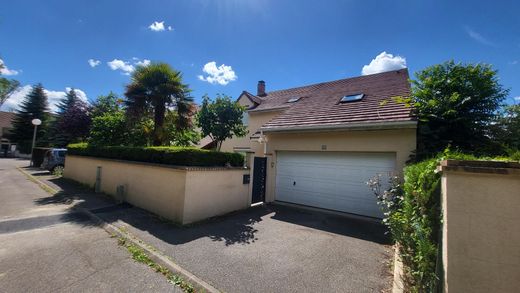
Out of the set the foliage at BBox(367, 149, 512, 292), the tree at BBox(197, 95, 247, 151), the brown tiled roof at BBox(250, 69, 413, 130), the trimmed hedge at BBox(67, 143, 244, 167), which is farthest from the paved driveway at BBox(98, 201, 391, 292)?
the tree at BBox(197, 95, 247, 151)

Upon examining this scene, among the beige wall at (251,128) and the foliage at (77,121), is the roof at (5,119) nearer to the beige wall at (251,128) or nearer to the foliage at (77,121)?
the foliage at (77,121)

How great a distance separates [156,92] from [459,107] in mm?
11296

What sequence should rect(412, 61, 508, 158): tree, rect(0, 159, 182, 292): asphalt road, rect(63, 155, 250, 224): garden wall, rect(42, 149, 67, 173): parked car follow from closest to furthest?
rect(0, 159, 182, 292): asphalt road → rect(412, 61, 508, 158): tree → rect(63, 155, 250, 224): garden wall → rect(42, 149, 67, 173): parked car

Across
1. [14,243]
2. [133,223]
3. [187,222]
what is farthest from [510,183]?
[14,243]

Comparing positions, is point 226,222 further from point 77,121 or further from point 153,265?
point 77,121

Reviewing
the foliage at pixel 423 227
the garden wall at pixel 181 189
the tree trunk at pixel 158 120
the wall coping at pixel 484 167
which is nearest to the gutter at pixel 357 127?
the garden wall at pixel 181 189

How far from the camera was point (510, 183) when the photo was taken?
229 centimetres

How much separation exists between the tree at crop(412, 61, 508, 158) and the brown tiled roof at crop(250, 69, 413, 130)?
0.69 metres

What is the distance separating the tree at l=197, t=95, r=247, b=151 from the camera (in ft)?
32.6

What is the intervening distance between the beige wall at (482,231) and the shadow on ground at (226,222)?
11.7ft

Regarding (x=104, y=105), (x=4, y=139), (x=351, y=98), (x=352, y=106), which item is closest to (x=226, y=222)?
(x=352, y=106)

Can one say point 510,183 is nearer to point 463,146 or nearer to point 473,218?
point 473,218

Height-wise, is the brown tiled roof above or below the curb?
above

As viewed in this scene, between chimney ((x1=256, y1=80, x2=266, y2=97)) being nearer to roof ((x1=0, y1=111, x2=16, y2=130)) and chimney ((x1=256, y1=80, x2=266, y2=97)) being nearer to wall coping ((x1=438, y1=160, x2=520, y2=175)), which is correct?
wall coping ((x1=438, y1=160, x2=520, y2=175))
